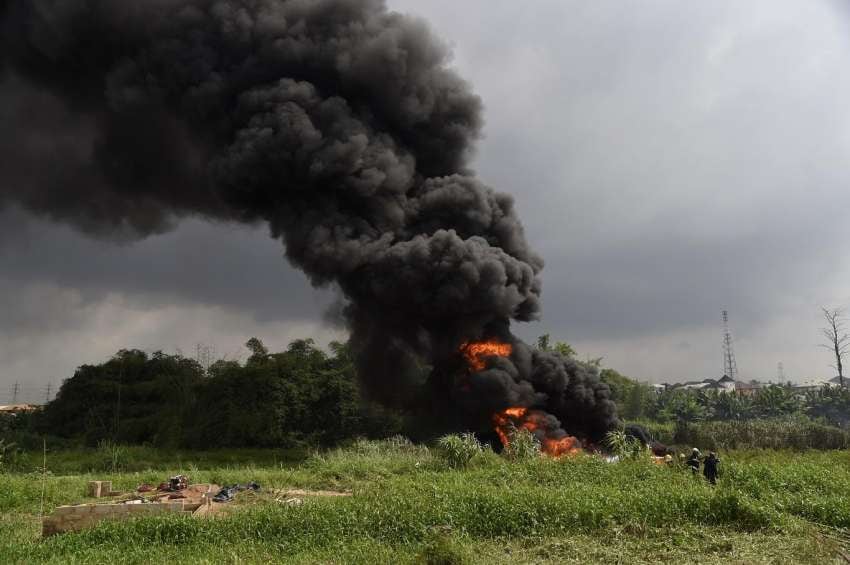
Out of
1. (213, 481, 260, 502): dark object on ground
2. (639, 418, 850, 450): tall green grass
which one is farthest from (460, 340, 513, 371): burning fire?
(639, 418, 850, 450): tall green grass

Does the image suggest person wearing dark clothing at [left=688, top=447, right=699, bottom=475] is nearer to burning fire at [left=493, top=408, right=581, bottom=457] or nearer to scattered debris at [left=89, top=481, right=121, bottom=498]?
burning fire at [left=493, top=408, right=581, bottom=457]

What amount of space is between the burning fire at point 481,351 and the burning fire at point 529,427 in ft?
7.43

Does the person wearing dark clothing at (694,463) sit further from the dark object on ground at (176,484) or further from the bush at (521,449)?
the dark object on ground at (176,484)

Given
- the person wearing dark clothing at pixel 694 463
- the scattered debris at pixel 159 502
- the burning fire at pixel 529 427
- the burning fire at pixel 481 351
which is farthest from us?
the burning fire at pixel 481 351

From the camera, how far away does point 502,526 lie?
35.1 ft

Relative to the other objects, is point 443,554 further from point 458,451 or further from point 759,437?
point 759,437

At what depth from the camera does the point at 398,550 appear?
9.66 metres

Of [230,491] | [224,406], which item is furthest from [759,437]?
[230,491]

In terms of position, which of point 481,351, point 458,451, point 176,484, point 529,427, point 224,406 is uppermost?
point 481,351

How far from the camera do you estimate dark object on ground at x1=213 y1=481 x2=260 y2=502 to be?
45.8 ft

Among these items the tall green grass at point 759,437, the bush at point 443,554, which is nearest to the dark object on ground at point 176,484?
the bush at point 443,554

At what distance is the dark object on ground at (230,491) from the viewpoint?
13961mm

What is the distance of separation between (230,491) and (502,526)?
7054 millimetres

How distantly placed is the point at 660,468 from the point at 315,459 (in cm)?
1095
